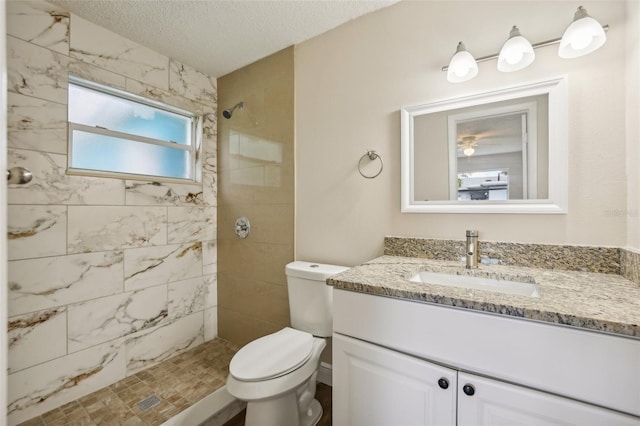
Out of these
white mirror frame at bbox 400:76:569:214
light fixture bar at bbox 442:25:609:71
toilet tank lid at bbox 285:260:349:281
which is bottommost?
toilet tank lid at bbox 285:260:349:281

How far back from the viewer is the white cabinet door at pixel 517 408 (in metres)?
0.69

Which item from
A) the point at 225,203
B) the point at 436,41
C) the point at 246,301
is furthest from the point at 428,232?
the point at 225,203

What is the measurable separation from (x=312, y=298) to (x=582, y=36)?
1624 mm

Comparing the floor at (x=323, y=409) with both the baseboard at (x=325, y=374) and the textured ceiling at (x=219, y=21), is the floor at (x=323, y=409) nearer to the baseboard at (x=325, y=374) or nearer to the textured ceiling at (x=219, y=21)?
the baseboard at (x=325, y=374)

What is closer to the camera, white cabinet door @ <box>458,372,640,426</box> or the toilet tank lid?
white cabinet door @ <box>458,372,640,426</box>

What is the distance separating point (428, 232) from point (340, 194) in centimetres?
57

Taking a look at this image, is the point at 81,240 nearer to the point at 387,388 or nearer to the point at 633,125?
the point at 387,388

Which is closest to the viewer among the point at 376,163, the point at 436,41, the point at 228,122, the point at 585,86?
the point at 585,86

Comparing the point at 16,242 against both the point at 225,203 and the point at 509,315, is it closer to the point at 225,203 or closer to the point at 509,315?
the point at 225,203

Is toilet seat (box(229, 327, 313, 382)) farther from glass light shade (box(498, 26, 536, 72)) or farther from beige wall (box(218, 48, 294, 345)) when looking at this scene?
glass light shade (box(498, 26, 536, 72))

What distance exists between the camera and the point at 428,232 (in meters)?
1.46

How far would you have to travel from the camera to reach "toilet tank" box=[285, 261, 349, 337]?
5.10 ft

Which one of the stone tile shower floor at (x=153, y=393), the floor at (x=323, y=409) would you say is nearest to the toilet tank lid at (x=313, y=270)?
the floor at (x=323, y=409)

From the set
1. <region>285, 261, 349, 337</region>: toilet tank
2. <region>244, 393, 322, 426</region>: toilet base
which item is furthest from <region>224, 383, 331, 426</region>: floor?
<region>285, 261, 349, 337</region>: toilet tank
